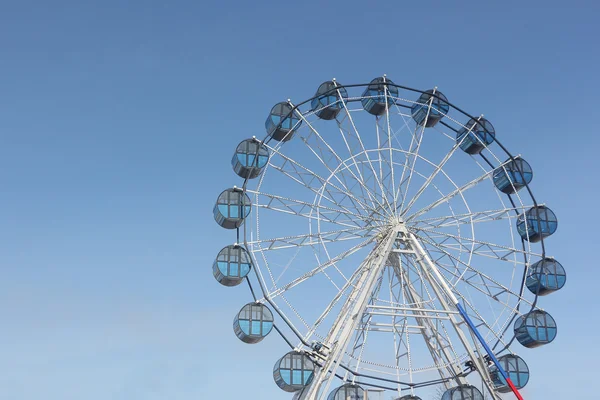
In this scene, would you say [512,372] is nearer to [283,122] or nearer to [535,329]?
[535,329]

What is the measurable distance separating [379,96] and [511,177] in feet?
22.5

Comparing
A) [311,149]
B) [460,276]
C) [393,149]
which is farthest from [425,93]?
[460,276]

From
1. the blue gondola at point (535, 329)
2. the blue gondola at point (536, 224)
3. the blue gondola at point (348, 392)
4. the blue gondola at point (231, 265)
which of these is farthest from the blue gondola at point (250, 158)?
the blue gondola at point (535, 329)

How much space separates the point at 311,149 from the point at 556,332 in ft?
41.7

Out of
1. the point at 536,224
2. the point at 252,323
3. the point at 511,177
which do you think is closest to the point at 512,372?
the point at 536,224

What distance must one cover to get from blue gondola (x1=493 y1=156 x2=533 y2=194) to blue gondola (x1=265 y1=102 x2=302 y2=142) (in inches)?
359

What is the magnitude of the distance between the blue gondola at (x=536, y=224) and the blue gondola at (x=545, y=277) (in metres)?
1.20

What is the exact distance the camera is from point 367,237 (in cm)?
3275

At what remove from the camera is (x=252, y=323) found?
30.1 meters

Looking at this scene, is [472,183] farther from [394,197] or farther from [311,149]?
[311,149]

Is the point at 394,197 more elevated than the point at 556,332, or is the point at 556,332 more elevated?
the point at 394,197

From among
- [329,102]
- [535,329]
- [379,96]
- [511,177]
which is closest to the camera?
[535,329]

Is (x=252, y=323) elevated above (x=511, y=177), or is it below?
below

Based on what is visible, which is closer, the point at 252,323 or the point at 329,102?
the point at 252,323
